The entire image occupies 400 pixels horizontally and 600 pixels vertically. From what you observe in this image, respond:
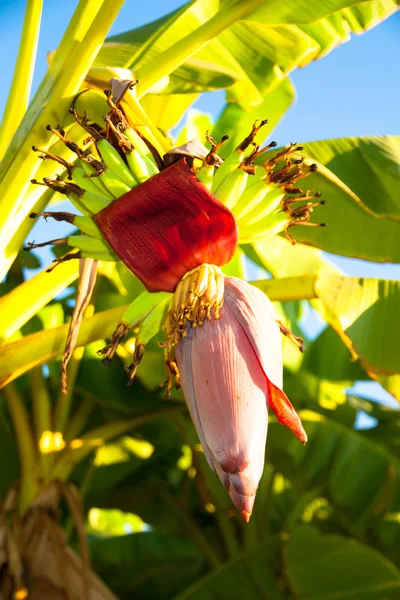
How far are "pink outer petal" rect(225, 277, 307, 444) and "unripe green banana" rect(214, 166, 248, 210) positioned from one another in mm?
148

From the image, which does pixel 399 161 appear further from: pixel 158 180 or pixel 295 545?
pixel 295 545

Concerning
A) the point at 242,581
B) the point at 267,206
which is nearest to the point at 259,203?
the point at 267,206

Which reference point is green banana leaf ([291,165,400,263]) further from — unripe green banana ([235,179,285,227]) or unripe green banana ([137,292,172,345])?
unripe green banana ([137,292,172,345])

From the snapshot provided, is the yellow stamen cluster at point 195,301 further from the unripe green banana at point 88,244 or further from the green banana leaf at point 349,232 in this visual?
the green banana leaf at point 349,232

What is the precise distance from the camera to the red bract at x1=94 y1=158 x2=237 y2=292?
832 mm

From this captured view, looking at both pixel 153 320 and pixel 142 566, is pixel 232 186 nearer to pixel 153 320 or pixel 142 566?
pixel 153 320

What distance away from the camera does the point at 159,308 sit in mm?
946

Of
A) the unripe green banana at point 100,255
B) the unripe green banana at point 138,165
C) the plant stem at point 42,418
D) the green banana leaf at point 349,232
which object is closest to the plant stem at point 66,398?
the plant stem at point 42,418

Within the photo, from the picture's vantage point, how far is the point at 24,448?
179 centimetres

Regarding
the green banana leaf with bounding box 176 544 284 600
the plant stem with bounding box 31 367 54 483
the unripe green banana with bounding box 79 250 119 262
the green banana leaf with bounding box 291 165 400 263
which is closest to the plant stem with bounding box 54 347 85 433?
the plant stem with bounding box 31 367 54 483

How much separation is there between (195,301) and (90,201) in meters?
0.22

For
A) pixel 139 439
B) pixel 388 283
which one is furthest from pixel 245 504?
pixel 139 439

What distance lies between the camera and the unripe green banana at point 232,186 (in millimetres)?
922

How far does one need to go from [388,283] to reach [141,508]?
71.2 inches
